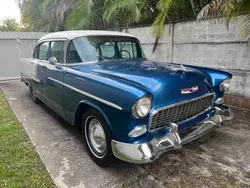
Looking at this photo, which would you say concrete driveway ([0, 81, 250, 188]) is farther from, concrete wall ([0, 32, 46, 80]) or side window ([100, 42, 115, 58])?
concrete wall ([0, 32, 46, 80])

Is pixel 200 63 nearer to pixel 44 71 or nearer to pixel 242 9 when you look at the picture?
pixel 242 9

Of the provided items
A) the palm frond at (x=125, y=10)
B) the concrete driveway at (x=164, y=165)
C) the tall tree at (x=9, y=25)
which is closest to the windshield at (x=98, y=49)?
the concrete driveway at (x=164, y=165)

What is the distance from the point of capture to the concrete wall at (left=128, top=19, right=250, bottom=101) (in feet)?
14.5

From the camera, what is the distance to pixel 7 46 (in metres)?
9.03

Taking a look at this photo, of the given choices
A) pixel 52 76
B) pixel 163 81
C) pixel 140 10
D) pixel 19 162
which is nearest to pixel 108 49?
pixel 52 76

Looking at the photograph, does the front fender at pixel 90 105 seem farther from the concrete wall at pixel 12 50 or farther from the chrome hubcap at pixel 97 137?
the concrete wall at pixel 12 50

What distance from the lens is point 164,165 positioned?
2.61 meters

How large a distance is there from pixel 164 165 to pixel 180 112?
2.47 ft

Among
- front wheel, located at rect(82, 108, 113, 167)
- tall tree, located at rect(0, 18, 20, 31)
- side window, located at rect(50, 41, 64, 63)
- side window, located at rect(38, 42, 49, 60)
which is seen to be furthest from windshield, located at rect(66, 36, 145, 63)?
tall tree, located at rect(0, 18, 20, 31)

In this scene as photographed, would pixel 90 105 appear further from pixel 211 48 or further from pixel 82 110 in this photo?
pixel 211 48

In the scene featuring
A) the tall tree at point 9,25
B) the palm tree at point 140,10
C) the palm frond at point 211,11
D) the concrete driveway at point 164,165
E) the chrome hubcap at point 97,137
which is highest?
the tall tree at point 9,25

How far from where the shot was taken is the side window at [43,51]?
13.6 feet

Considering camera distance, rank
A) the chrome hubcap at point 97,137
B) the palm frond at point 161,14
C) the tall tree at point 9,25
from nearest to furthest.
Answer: the chrome hubcap at point 97,137 < the palm frond at point 161,14 < the tall tree at point 9,25

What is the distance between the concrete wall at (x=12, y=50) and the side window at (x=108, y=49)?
7.60m
